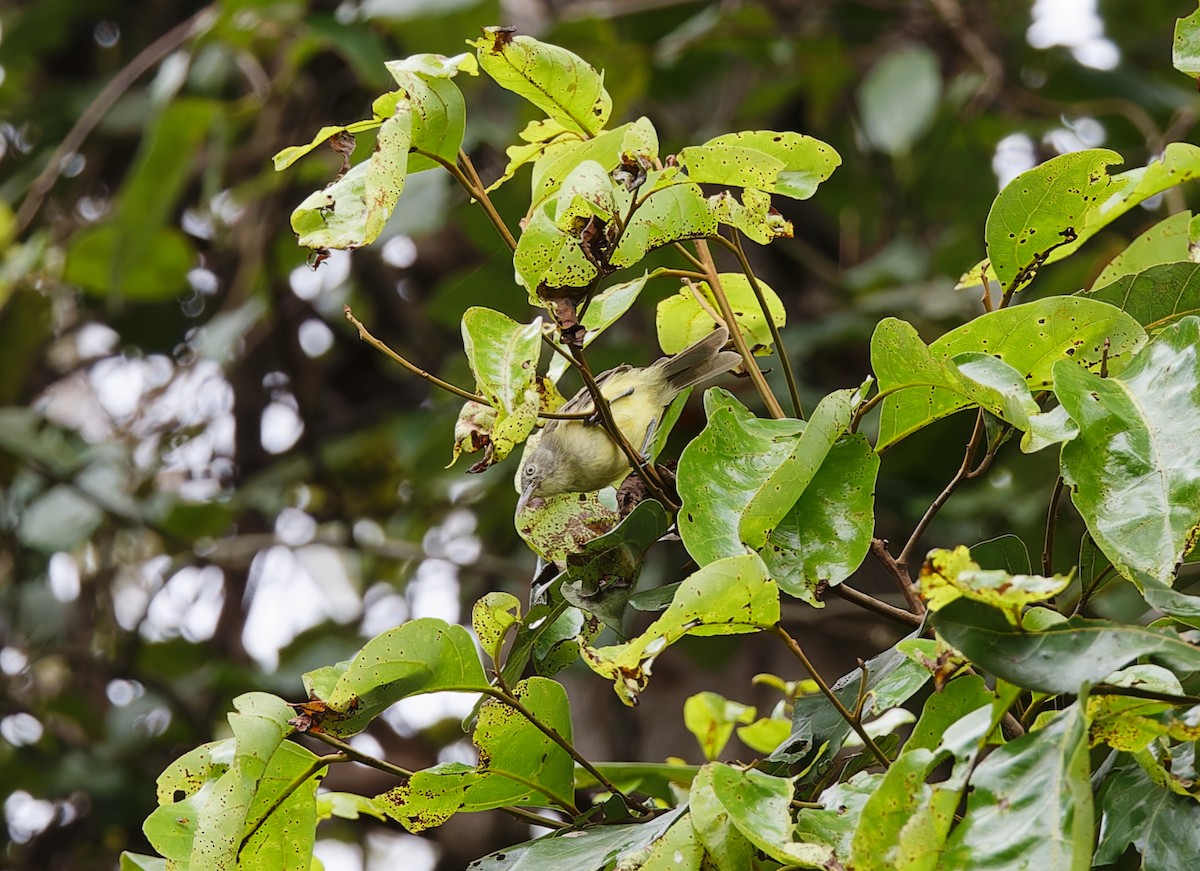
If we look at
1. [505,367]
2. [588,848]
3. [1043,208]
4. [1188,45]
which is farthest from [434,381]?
[1188,45]

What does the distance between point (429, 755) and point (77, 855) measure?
77 cm

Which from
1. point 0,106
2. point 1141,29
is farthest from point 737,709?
point 0,106

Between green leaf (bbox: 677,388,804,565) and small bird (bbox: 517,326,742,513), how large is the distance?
0.45ft

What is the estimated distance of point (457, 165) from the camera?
0.72 meters

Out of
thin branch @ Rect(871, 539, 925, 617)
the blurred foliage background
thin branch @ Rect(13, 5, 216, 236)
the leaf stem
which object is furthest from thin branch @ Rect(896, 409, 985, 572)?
thin branch @ Rect(13, 5, 216, 236)

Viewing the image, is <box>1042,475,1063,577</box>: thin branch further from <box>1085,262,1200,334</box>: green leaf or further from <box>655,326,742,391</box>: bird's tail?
<box>655,326,742,391</box>: bird's tail

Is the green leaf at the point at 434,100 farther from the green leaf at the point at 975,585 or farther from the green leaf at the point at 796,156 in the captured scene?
the green leaf at the point at 975,585

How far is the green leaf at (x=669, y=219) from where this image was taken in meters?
0.68

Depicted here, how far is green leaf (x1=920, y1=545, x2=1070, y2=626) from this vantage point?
1.68 feet

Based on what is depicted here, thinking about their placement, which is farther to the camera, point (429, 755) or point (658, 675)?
point (429, 755)

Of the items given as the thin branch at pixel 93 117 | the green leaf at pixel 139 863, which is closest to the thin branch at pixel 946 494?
the green leaf at pixel 139 863

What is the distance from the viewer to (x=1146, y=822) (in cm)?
60

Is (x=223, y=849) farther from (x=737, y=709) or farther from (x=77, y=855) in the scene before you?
(x=77, y=855)

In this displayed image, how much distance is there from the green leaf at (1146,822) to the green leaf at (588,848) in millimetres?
209
